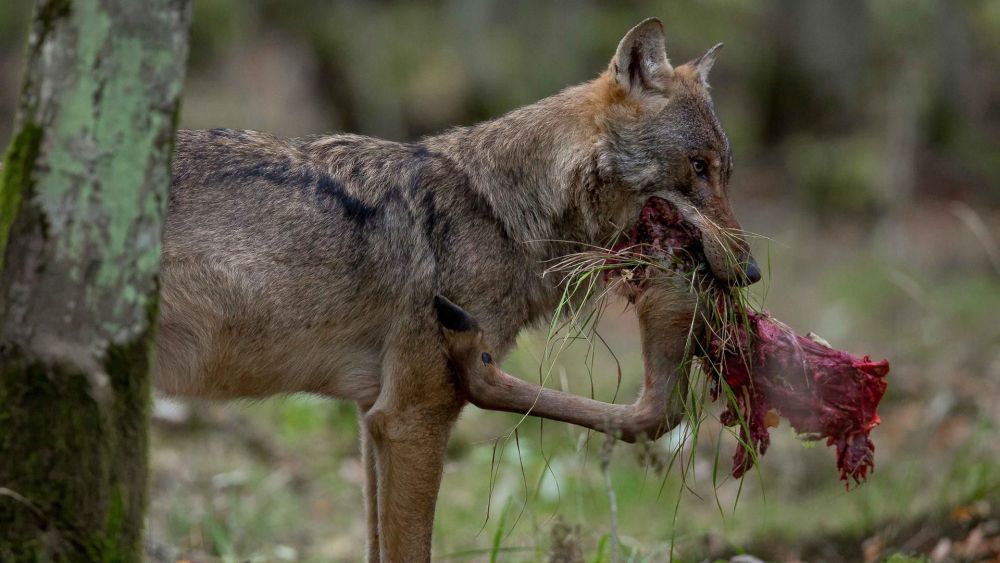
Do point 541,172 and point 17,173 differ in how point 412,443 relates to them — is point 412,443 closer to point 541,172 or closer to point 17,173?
point 541,172

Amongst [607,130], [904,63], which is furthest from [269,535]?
[904,63]

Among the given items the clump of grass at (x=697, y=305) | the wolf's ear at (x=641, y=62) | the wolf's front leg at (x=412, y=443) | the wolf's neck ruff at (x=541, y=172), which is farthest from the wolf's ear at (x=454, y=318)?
the wolf's ear at (x=641, y=62)

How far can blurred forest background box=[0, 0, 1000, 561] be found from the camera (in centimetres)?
616

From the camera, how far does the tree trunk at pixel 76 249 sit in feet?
10.3

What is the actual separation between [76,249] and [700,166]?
9.41 ft

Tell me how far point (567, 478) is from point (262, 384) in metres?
3.31

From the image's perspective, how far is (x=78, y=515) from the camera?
127 inches

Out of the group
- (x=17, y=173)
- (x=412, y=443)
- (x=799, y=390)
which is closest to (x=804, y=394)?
(x=799, y=390)

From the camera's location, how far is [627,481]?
26.0 ft

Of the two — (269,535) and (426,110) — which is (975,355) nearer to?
(269,535)

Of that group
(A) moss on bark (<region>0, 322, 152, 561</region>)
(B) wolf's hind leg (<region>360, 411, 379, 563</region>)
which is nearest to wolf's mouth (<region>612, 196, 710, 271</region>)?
(B) wolf's hind leg (<region>360, 411, 379, 563</region>)

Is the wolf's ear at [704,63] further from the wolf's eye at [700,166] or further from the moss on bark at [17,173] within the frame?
the moss on bark at [17,173]

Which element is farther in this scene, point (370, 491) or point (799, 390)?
point (370, 491)

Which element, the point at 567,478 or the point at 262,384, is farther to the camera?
the point at 567,478
